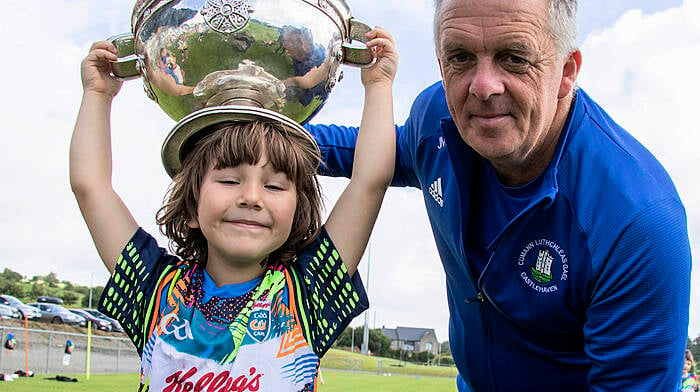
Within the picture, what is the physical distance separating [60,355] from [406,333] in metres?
67.6

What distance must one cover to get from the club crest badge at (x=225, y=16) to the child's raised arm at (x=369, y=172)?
18.9 inches

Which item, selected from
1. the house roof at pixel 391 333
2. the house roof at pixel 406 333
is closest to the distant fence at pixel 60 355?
the house roof at pixel 391 333

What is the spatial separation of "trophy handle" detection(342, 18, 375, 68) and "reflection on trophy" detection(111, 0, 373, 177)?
0.39 ft

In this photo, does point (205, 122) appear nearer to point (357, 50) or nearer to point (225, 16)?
point (225, 16)

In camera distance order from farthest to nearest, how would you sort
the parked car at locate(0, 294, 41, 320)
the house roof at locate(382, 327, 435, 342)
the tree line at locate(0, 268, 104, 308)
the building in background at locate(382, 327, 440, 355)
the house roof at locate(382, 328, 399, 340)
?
the house roof at locate(382, 327, 435, 342)
the building in background at locate(382, 327, 440, 355)
the house roof at locate(382, 328, 399, 340)
the tree line at locate(0, 268, 104, 308)
the parked car at locate(0, 294, 41, 320)

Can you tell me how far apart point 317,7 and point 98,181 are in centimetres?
90

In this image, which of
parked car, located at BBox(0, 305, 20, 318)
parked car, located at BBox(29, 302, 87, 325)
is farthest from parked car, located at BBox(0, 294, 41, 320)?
parked car, located at BBox(29, 302, 87, 325)

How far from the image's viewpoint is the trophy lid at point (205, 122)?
176 centimetres

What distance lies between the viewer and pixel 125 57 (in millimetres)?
2160

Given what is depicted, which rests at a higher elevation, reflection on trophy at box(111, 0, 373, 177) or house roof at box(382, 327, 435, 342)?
reflection on trophy at box(111, 0, 373, 177)

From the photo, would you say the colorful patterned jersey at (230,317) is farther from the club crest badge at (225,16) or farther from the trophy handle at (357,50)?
the club crest badge at (225,16)

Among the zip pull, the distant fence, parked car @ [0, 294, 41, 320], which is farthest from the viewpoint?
parked car @ [0, 294, 41, 320]

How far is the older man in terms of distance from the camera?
1857mm

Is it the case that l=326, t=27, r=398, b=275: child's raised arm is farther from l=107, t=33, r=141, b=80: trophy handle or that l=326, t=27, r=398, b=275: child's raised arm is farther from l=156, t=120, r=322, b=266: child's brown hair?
l=107, t=33, r=141, b=80: trophy handle
